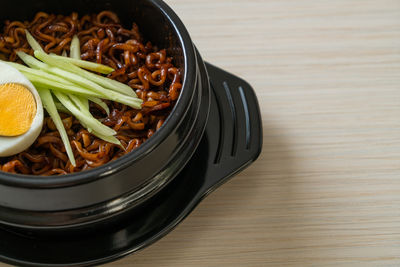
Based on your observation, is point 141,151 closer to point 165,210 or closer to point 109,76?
point 165,210

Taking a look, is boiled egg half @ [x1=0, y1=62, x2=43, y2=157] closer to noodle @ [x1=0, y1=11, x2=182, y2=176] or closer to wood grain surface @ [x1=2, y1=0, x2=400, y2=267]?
noodle @ [x1=0, y1=11, x2=182, y2=176]

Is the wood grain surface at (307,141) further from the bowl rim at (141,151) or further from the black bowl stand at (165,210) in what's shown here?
the bowl rim at (141,151)

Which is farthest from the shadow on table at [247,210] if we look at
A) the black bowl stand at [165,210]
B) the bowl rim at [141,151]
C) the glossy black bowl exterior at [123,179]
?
the bowl rim at [141,151]

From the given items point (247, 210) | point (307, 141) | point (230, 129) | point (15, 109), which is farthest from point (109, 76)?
point (307, 141)

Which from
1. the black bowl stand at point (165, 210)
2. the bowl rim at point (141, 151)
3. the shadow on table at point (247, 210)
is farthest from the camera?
the shadow on table at point (247, 210)

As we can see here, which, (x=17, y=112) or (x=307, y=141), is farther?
(x=307, y=141)

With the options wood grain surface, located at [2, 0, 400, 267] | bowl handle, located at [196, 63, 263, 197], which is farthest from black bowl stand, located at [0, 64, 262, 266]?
wood grain surface, located at [2, 0, 400, 267]
